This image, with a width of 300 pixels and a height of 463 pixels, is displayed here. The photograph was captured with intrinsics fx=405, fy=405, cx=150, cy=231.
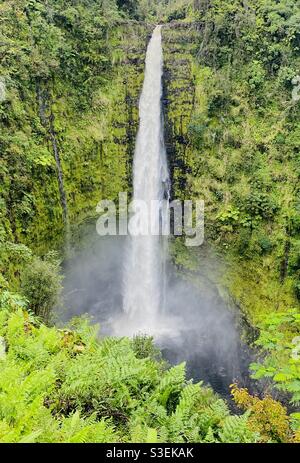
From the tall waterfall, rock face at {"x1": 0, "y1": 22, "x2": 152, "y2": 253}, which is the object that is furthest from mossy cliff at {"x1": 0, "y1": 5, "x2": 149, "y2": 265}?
the tall waterfall

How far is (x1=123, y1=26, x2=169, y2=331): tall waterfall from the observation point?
60.4 feet

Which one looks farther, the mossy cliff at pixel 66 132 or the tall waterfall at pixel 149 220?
the tall waterfall at pixel 149 220

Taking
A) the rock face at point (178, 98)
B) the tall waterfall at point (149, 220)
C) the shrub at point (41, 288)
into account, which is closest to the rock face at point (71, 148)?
the tall waterfall at point (149, 220)

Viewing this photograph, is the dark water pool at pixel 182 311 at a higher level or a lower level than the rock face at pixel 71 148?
lower

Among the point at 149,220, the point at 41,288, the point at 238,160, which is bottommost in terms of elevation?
the point at 41,288

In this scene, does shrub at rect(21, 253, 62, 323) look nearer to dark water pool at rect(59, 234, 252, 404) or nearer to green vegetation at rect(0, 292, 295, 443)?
dark water pool at rect(59, 234, 252, 404)

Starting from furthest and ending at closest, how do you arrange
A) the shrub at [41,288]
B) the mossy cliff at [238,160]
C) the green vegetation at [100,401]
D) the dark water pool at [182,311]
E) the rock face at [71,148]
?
the mossy cliff at [238,160] → the dark water pool at [182,311] → the rock face at [71,148] → the shrub at [41,288] → the green vegetation at [100,401]

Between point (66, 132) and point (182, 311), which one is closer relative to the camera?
point (66, 132)

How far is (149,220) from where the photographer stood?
60.6ft

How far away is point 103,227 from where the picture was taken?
59.4ft

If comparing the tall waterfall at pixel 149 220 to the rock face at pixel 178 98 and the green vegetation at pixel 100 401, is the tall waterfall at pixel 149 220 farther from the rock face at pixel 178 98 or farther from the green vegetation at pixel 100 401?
the green vegetation at pixel 100 401

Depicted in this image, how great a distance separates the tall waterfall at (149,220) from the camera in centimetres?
1841

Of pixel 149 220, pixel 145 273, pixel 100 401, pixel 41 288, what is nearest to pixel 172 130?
pixel 149 220

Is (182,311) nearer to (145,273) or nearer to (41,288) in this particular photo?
(145,273)
